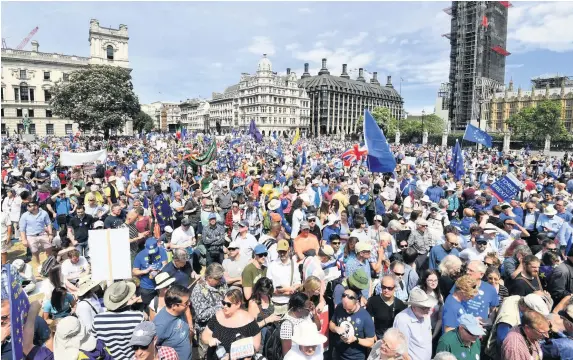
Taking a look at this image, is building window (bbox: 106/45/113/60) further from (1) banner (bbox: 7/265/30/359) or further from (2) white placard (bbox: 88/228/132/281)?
(1) banner (bbox: 7/265/30/359)

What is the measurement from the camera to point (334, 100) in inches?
4469

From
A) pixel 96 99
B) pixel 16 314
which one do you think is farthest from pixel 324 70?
pixel 16 314

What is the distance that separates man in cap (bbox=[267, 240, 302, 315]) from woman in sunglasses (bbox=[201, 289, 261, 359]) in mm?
930

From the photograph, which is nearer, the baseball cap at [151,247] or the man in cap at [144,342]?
the man in cap at [144,342]

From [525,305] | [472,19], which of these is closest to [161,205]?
[525,305]

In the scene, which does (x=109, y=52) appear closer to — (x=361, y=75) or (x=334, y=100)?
(x=334, y=100)

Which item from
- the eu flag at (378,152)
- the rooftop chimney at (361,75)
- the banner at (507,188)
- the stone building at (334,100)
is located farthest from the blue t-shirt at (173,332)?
the rooftop chimney at (361,75)

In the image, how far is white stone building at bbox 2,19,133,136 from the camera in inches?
2462

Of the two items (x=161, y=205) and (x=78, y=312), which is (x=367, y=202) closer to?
(x=161, y=205)

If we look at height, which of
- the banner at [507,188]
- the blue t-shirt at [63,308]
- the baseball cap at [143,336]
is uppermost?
the banner at [507,188]

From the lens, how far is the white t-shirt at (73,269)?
4.93 meters

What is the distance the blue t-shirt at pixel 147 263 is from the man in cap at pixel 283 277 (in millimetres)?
1693

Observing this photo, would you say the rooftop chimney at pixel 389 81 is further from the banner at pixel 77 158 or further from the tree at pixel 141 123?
the banner at pixel 77 158

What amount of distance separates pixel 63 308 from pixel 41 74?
2989 inches
